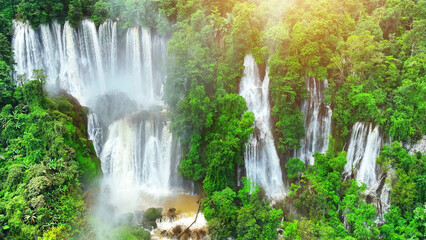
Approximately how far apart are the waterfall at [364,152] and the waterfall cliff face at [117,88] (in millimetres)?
10144

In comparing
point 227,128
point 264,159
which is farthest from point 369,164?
point 227,128

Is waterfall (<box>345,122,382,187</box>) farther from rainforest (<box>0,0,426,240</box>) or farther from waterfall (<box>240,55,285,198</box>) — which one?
waterfall (<box>240,55,285,198</box>)

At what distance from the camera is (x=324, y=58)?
59.8ft

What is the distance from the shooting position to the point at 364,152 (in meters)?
16.8

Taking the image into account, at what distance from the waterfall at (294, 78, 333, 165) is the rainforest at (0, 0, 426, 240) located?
0.21 ft

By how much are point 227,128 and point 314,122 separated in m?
5.42

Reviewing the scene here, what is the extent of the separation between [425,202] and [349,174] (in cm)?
368

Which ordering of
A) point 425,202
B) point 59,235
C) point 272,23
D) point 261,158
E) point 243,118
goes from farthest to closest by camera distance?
point 272,23 < point 261,158 < point 243,118 < point 425,202 < point 59,235

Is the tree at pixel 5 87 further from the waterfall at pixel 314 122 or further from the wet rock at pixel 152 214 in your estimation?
the waterfall at pixel 314 122

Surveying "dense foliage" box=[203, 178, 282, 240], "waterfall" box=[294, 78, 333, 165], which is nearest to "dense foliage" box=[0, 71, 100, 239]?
"dense foliage" box=[203, 178, 282, 240]

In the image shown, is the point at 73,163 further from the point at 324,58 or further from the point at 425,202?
the point at 425,202

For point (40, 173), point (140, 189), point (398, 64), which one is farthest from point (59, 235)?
point (398, 64)

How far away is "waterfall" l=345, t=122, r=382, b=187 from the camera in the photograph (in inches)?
646

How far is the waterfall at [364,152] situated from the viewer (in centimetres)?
1641
